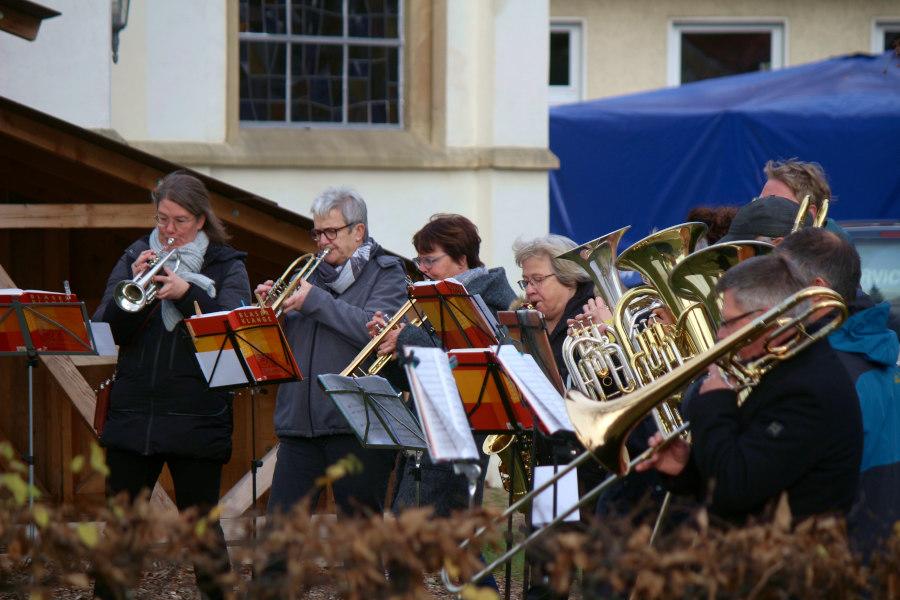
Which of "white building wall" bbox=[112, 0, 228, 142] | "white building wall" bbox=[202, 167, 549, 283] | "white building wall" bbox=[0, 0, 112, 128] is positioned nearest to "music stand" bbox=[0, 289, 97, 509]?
"white building wall" bbox=[0, 0, 112, 128]

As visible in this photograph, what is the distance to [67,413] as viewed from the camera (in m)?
7.66

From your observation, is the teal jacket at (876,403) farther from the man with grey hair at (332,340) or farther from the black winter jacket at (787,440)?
the man with grey hair at (332,340)

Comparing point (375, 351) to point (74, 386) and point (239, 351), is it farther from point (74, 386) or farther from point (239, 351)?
point (74, 386)

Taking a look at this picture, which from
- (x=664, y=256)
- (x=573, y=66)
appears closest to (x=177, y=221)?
(x=664, y=256)

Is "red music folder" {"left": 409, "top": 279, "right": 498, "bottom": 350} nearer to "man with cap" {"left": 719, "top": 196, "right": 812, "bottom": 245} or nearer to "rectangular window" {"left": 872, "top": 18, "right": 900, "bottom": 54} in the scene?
"man with cap" {"left": 719, "top": 196, "right": 812, "bottom": 245}

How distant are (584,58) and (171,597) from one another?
10.9 metres

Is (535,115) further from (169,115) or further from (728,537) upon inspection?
(728,537)

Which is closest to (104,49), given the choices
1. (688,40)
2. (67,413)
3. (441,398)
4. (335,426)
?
(67,413)

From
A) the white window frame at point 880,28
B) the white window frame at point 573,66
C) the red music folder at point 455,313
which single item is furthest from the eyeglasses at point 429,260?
the white window frame at point 880,28

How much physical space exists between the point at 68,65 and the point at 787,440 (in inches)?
289

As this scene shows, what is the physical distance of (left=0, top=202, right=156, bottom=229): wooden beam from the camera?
7004 mm

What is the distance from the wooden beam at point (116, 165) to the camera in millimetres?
6910

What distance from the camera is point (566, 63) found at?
1602cm

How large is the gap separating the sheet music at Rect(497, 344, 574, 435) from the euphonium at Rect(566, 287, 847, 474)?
43 cm
